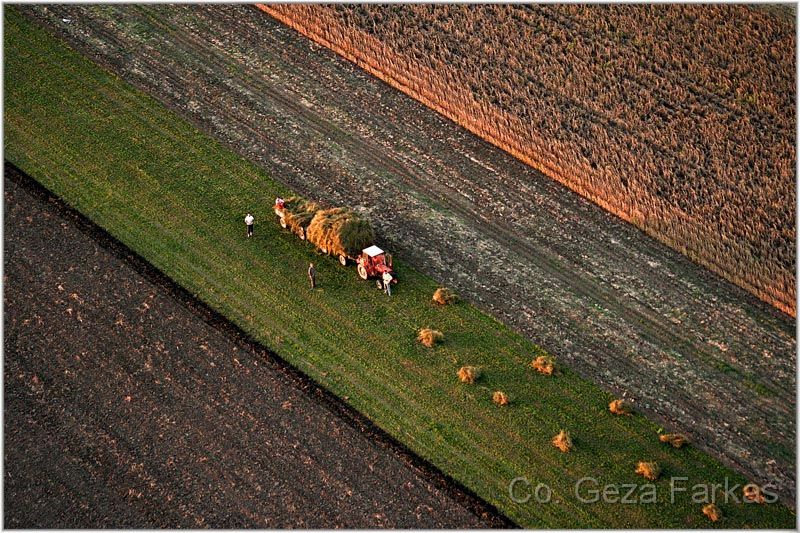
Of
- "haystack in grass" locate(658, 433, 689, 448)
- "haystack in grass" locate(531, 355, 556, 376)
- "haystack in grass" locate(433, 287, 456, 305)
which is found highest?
"haystack in grass" locate(658, 433, 689, 448)

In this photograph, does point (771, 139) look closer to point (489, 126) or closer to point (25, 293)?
point (489, 126)

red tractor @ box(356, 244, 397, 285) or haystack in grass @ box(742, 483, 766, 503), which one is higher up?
haystack in grass @ box(742, 483, 766, 503)

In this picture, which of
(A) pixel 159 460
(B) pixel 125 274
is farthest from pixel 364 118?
(A) pixel 159 460

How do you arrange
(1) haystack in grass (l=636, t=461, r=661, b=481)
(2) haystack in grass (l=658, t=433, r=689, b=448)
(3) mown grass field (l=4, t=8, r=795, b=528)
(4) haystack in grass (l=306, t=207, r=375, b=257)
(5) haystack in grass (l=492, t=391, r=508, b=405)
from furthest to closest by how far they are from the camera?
(4) haystack in grass (l=306, t=207, r=375, b=257) → (5) haystack in grass (l=492, t=391, r=508, b=405) → (2) haystack in grass (l=658, t=433, r=689, b=448) → (3) mown grass field (l=4, t=8, r=795, b=528) → (1) haystack in grass (l=636, t=461, r=661, b=481)

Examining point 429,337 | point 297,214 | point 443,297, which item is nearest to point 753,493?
point 429,337

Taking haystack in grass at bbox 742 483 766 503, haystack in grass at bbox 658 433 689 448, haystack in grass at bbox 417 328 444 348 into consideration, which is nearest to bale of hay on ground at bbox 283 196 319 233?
haystack in grass at bbox 417 328 444 348

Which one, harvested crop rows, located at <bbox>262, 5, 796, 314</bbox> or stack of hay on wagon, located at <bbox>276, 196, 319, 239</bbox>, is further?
harvested crop rows, located at <bbox>262, 5, 796, 314</bbox>

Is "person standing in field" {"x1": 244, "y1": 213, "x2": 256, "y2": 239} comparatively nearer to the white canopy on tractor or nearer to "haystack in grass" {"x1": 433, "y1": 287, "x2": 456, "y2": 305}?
the white canopy on tractor
